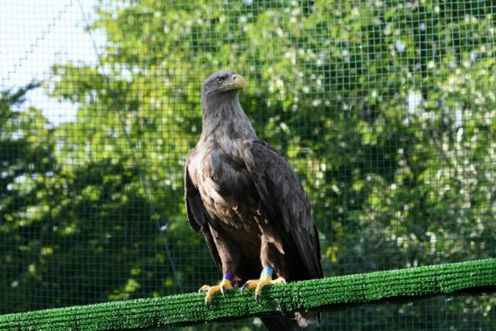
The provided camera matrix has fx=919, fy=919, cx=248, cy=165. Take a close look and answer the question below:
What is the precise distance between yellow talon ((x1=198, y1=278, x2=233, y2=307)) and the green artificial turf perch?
0.07 ft

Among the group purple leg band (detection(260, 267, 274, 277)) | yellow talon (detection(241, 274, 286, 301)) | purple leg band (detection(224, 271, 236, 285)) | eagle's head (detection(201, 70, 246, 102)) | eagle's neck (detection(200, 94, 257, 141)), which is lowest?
purple leg band (detection(224, 271, 236, 285))

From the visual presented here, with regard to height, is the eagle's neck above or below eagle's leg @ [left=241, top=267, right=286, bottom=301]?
above

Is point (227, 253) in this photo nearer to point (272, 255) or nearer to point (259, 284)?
point (272, 255)

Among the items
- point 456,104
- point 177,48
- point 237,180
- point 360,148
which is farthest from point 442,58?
point 237,180

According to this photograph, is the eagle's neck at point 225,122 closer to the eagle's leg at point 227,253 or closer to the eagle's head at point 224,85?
the eagle's head at point 224,85

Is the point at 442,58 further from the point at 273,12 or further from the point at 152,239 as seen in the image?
the point at 152,239

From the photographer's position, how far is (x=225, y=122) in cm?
435

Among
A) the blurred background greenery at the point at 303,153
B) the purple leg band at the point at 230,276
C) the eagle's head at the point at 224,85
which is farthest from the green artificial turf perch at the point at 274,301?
the blurred background greenery at the point at 303,153

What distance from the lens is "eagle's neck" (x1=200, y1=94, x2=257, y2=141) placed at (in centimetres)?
430

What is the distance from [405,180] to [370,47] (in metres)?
1.10

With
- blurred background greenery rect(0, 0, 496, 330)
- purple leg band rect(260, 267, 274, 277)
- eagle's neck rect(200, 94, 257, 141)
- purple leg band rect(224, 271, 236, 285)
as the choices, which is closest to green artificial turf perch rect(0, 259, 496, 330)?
purple leg band rect(260, 267, 274, 277)

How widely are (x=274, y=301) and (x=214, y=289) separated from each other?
1.34ft

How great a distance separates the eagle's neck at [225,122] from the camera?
169 inches

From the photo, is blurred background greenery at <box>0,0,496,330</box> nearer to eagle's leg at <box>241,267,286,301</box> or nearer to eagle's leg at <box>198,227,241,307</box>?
eagle's leg at <box>198,227,241,307</box>
